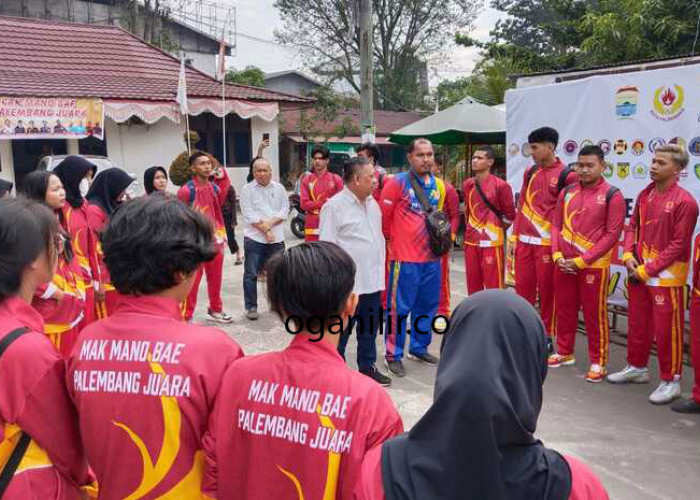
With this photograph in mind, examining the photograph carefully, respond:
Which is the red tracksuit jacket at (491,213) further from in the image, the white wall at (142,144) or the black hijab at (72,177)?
the white wall at (142,144)

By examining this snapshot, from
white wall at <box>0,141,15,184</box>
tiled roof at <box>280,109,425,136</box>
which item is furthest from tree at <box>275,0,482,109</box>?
white wall at <box>0,141,15,184</box>

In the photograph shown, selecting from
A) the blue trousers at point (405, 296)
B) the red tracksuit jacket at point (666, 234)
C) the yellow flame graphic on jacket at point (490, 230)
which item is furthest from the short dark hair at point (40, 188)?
the red tracksuit jacket at point (666, 234)

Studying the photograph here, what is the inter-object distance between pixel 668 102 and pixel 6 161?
46.0ft

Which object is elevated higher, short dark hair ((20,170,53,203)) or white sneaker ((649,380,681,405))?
short dark hair ((20,170,53,203))

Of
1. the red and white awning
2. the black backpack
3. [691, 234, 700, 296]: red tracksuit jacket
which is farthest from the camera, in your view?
the red and white awning

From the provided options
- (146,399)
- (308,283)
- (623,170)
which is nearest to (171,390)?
(146,399)

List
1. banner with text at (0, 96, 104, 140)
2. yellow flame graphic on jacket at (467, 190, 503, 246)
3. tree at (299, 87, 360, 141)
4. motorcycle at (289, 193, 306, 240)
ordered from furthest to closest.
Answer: tree at (299, 87, 360, 141), banner with text at (0, 96, 104, 140), motorcycle at (289, 193, 306, 240), yellow flame graphic on jacket at (467, 190, 503, 246)

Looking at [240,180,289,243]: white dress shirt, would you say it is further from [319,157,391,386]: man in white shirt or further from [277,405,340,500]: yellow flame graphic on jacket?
[277,405,340,500]: yellow flame graphic on jacket

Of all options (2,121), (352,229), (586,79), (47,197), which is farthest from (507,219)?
(2,121)

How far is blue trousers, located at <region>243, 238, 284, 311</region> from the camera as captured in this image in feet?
21.0

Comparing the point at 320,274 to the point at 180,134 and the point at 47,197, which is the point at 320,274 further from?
the point at 180,134

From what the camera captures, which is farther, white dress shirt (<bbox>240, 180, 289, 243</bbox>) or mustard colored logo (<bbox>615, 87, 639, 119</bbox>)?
white dress shirt (<bbox>240, 180, 289, 243</bbox>)

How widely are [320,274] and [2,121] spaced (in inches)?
546

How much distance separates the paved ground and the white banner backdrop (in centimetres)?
127
